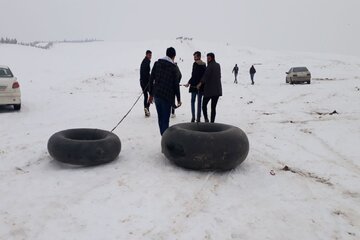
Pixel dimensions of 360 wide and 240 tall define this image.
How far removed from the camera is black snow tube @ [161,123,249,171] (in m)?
5.31

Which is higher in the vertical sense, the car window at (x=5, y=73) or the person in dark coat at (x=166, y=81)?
the person in dark coat at (x=166, y=81)

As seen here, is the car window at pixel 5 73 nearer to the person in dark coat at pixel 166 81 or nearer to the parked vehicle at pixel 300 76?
the person in dark coat at pixel 166 81

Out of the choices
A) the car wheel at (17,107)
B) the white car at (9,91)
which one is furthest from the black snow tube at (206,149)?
the car wheel at (17,107)

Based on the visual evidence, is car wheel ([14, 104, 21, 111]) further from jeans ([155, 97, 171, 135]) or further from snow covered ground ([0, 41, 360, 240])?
jeans ([155, 97, 171, 135])

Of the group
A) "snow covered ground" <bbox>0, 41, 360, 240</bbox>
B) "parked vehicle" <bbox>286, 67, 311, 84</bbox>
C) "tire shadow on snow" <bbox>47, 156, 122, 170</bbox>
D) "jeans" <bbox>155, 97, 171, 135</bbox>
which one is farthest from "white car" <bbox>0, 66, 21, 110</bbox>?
"parked vehicle" <bbox>286, 67, 311, 84</bbox>

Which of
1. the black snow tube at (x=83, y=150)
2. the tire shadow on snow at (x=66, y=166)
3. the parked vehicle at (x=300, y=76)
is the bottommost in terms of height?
the parked vehicle at (x=300, y=76)

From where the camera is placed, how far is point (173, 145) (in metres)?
5.52

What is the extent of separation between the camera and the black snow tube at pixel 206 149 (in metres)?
5.31

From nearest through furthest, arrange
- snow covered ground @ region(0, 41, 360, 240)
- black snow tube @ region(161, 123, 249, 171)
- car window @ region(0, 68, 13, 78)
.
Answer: snow covered ground @ region(0, 41, 360, 240) → black snow tube @ region(161, 123, 249, 171) → car window @ region(0, 68, 13, 78)

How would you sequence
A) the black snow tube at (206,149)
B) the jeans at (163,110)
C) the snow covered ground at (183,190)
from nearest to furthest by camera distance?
1. the snow covered ground at (183,190)
2. the black snow tube at (206,149)
3. the jeans at (163,110)

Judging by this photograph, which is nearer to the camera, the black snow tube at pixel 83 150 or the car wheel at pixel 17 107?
the black snow tube at pixel 83 150

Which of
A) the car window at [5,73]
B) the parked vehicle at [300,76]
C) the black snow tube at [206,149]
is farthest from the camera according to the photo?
the parked vehicle at [300,76]

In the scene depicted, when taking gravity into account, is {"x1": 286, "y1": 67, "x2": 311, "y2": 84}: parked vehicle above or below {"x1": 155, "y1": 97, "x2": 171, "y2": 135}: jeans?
below

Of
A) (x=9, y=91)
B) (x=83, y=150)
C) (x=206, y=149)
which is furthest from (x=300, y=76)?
(x=83, y=150)
